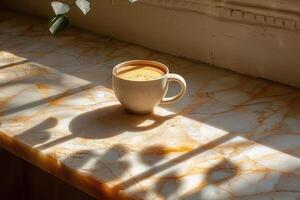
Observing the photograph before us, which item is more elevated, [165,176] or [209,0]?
[209,0]

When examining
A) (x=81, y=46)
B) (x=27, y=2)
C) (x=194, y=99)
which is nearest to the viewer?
(x=194, y=99)

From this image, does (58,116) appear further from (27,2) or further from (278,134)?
(27,2)

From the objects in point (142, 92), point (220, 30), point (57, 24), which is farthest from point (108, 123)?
point (220, 30)

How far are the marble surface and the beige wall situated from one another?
4 centimetres

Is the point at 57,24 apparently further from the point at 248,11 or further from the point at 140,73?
the point at 248,11

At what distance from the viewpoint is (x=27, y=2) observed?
150 centimetres

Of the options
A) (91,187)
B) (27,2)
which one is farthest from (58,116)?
(27,2)

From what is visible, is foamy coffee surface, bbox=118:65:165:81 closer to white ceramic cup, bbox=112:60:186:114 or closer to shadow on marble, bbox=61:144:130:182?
white ceramic cup, bbox=112:60:186:114

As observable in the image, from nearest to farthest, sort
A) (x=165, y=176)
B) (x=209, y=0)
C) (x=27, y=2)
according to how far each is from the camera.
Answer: (x=165, y=176)
(x=209, y=0)
(x=27, y=2)

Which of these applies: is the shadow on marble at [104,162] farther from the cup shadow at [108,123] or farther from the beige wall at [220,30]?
the beige wall at [220,30]

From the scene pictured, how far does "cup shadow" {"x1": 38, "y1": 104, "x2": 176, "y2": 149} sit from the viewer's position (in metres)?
0.84

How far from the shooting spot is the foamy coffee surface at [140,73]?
0.86 m

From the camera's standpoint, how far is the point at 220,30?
43.2 inches

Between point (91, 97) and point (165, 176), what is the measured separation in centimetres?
32
